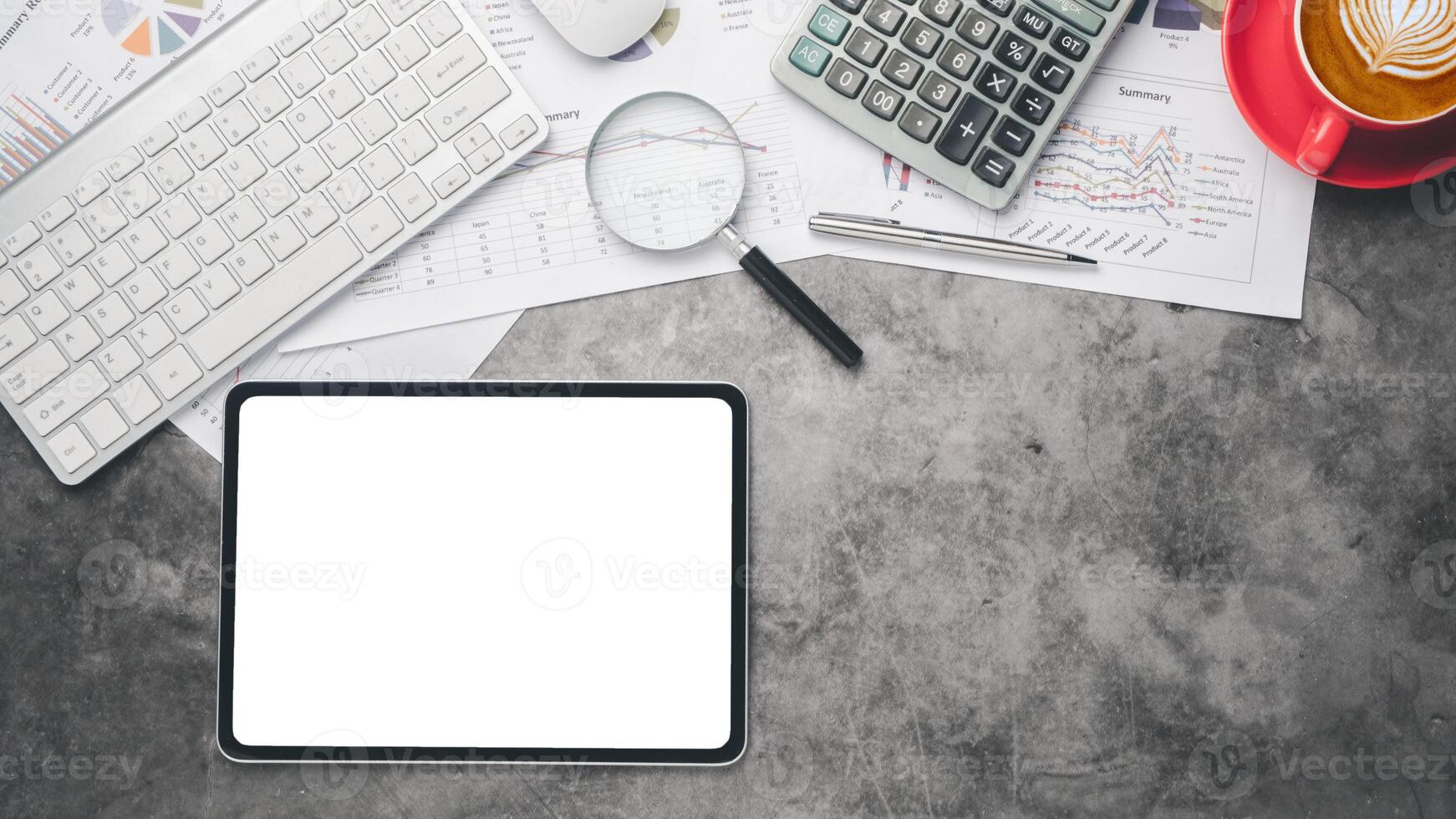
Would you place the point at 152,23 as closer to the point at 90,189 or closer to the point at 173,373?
the point at 90,189

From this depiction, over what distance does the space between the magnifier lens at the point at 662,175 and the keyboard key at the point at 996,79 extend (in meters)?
0.25

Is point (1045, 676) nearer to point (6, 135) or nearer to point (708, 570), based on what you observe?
point (708, 570)

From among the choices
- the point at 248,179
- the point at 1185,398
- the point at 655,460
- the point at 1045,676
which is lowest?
the point at 1045,676

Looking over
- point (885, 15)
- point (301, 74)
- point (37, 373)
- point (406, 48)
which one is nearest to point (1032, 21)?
point (885, 15)

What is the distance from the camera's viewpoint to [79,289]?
2.73ft

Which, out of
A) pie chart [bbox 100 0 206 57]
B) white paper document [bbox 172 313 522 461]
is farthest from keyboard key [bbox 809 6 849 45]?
pie chart [bbox 100 0 206 57]

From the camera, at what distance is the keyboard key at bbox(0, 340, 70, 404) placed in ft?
2.72

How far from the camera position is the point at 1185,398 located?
34.9 inches

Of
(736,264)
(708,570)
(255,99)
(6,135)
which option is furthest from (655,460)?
(6,135)

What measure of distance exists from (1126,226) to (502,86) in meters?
0.64

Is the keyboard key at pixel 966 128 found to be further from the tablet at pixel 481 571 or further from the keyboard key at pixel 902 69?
the tablet at pixel 481 571

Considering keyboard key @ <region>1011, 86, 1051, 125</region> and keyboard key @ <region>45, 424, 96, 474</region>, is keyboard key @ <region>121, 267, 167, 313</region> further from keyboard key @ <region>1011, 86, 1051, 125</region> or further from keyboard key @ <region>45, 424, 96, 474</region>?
keyboard key @ <region>1011, 86, 1051, 125</region>

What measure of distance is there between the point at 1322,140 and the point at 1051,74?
0.24m

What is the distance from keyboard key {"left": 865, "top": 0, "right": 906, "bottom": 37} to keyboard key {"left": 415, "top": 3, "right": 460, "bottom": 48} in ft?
1.32
